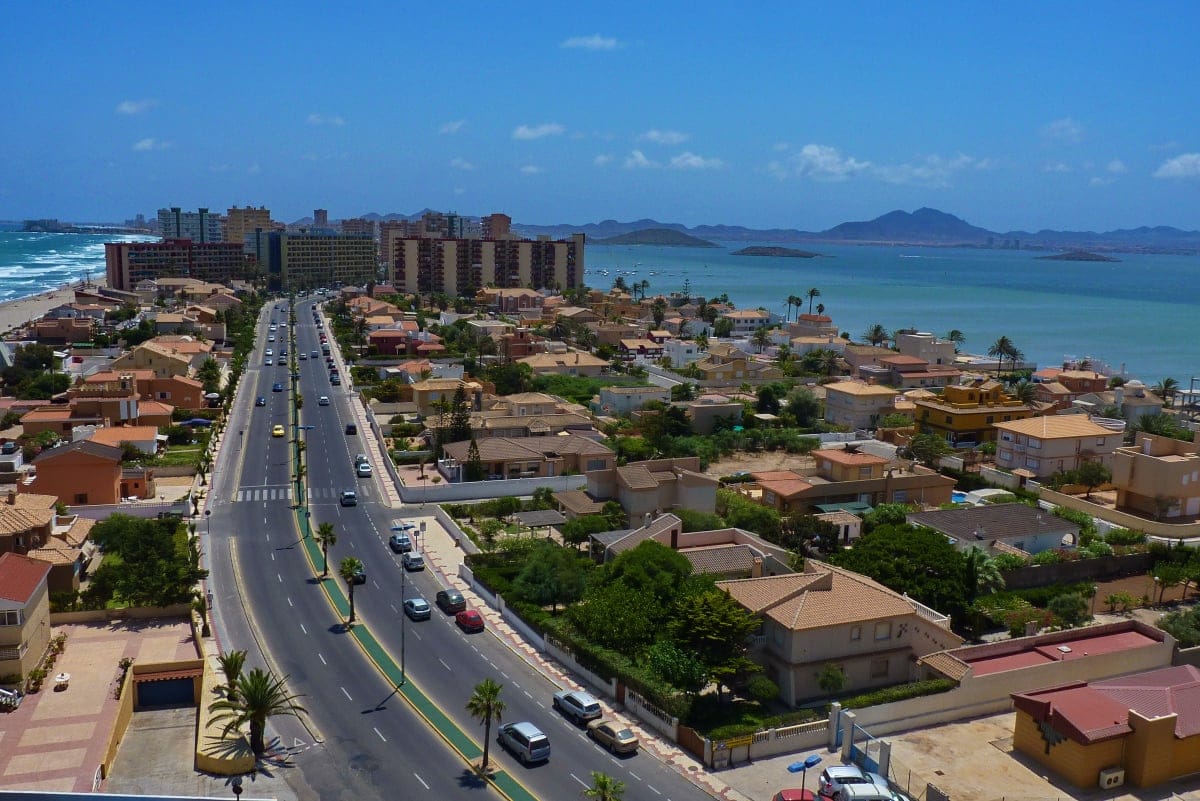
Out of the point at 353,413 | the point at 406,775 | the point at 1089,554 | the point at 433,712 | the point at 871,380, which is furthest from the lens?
the point at 871,380

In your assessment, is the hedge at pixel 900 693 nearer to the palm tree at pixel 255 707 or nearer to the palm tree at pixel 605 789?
the palm tree at pixel 605 789

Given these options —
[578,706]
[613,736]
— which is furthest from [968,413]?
[613,736]

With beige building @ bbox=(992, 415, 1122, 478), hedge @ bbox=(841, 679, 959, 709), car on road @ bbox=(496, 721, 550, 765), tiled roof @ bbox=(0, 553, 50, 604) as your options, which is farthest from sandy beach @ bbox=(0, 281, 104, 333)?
hedge @ bbox=(841, 679, 959, 709)

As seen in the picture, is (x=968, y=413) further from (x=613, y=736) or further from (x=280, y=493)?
(x=613, y=736)

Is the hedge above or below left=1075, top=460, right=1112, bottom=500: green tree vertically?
below

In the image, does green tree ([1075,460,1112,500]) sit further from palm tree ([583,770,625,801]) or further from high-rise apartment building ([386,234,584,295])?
high-rise apartment building ([386,234,584,295])

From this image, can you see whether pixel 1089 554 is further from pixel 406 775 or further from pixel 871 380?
pixel 871 380

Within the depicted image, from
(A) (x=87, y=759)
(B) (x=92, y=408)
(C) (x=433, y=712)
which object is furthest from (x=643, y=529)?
(B) (x=92, y=408)
